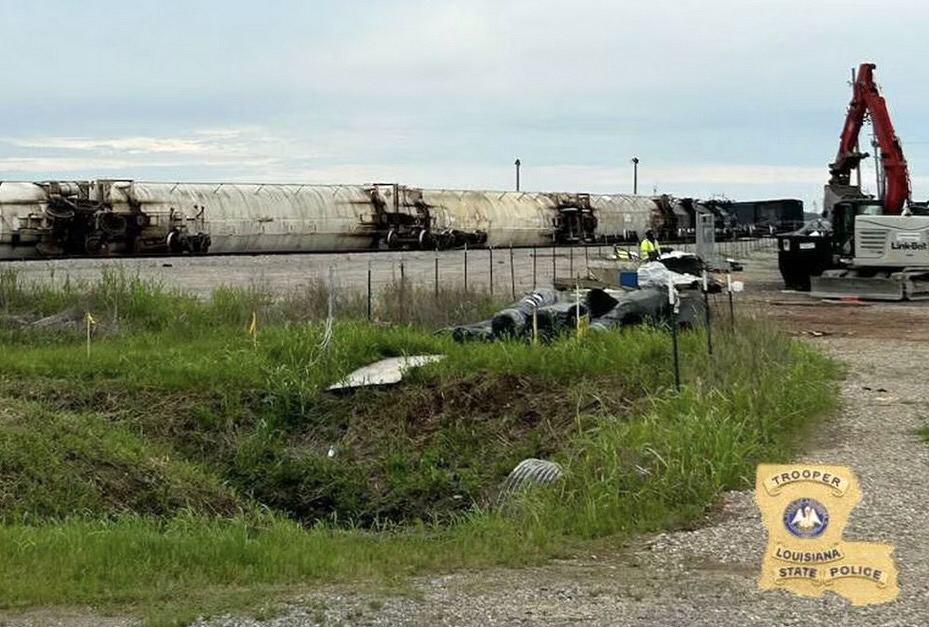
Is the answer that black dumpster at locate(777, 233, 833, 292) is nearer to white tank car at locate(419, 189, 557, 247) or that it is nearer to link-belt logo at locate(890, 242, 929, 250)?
link-belt logo at locate(890, 242, 929, 250)

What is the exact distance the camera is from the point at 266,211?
118ft

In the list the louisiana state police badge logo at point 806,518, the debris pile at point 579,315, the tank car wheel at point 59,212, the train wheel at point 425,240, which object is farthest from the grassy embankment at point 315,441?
the train wheel at point 425,240

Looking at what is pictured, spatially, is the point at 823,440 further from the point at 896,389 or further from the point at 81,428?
the point at 81,428

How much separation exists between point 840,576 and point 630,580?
1244 mm

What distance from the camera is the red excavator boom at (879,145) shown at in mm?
28766

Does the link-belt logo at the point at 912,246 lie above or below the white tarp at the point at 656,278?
above

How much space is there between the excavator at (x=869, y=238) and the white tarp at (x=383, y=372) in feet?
47.0

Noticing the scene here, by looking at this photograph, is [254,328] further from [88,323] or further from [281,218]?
[281,218]

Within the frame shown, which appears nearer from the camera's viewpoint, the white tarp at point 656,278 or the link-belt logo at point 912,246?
the white tarp at point 656,278

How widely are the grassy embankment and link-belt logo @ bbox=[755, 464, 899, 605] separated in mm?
1763

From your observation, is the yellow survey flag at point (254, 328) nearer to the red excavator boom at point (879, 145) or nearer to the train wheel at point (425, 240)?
the red excavator boom at point (879, 145)

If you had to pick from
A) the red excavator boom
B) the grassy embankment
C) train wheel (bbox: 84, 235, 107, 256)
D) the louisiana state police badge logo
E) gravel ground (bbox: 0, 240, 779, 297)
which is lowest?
the grassy embankment

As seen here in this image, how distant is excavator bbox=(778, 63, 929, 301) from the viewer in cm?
2481

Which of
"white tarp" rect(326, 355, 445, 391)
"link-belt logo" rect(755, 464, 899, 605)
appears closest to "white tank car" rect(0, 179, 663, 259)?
"white tarp" rect(326, 355, 445, 391)
